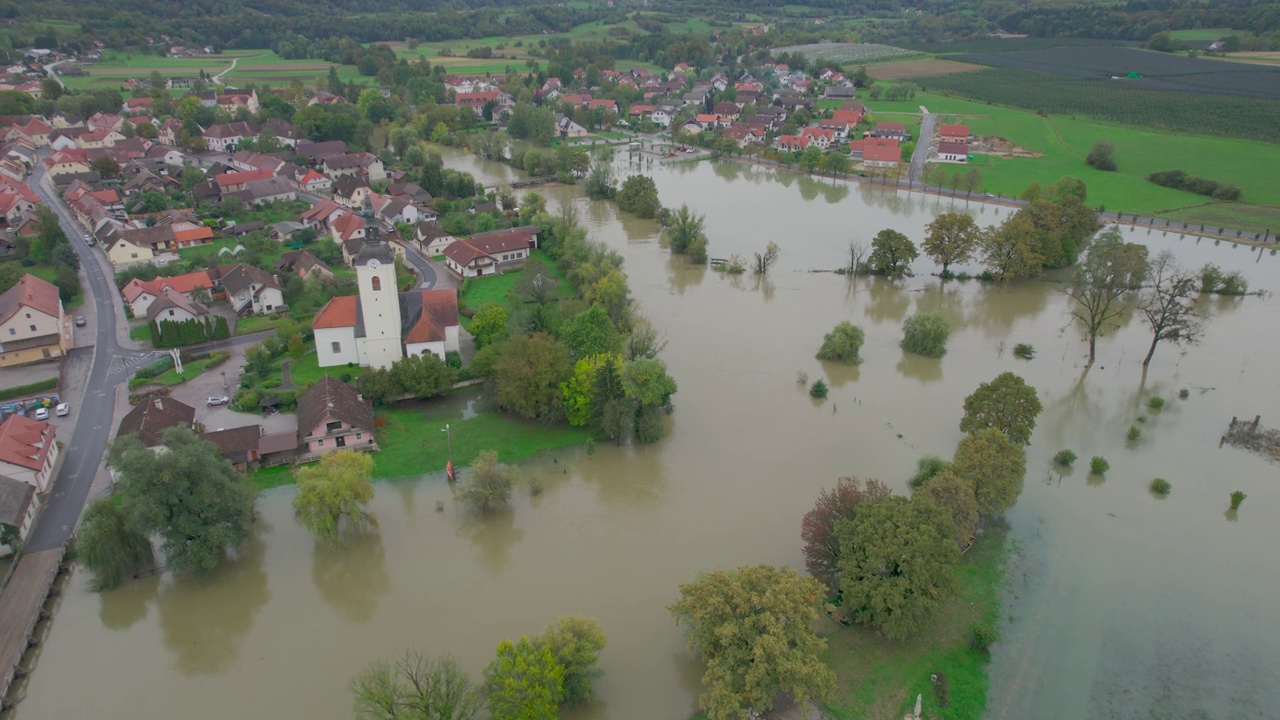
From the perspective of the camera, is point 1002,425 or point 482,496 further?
point 1002,425

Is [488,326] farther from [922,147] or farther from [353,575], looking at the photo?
[922,147]

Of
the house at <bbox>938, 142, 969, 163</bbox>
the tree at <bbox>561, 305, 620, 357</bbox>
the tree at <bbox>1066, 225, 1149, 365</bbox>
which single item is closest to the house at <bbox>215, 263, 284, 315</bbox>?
→ the tree at <bbox>561, 305, 620, 357</bbox>

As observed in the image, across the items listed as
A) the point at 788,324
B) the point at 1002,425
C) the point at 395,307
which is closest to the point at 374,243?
the point at 395,307

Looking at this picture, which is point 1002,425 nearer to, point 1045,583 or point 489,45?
point 1045,583

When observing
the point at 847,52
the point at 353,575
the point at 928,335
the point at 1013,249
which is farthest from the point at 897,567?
the point at 847,52

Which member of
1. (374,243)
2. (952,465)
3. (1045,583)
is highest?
(374,243)
